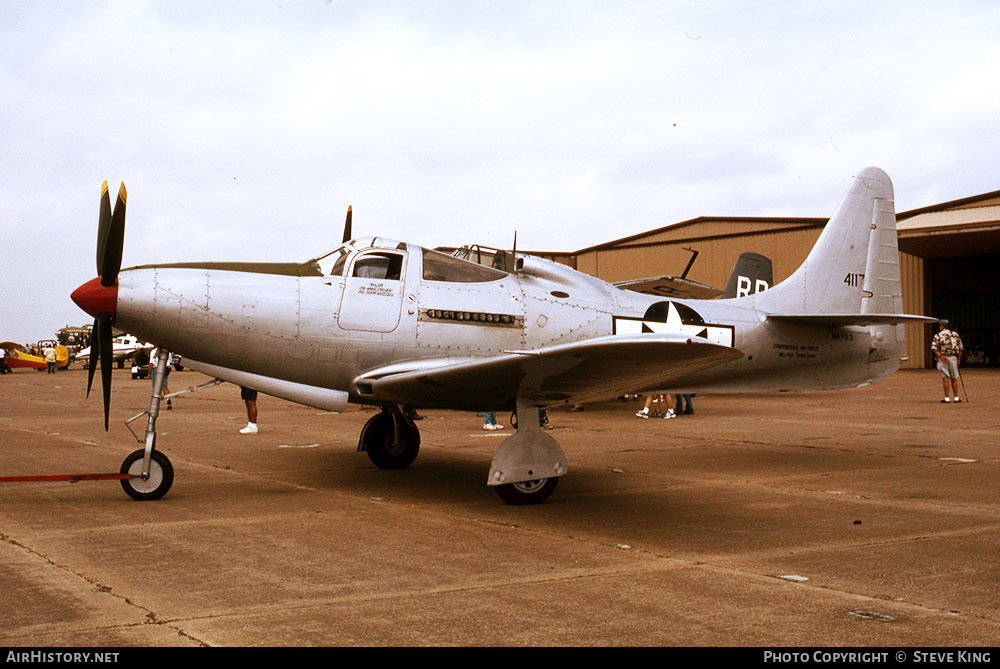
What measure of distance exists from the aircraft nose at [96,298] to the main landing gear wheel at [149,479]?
1339 millimetres

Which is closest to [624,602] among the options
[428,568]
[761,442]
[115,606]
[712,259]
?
[428,568]

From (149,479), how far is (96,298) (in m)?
1.66

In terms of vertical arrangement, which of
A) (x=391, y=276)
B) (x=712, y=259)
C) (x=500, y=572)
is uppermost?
(x=712, y=259)

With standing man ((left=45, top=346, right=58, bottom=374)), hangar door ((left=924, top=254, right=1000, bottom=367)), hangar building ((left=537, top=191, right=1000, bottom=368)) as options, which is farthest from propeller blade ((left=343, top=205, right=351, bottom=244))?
standing man ((left=45, top=346, right=58, bottom=374))

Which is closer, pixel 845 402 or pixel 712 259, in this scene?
pixel 845 402

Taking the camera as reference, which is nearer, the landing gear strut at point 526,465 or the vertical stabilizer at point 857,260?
the landing gear strut at point 526,465

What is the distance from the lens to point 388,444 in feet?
33.8

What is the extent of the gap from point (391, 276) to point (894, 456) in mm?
6871

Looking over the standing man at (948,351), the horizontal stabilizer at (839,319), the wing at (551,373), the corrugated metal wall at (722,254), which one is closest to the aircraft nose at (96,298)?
the wing at (551,373)

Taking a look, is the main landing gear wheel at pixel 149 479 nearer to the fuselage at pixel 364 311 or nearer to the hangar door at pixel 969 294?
the fuselage at pixel 364 311

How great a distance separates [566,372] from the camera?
7281 millimetres

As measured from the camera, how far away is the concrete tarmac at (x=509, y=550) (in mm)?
4234

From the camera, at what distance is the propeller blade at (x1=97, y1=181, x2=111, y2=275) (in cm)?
773

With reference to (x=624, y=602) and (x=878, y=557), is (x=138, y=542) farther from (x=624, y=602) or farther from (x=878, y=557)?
(x=878, y=557)
